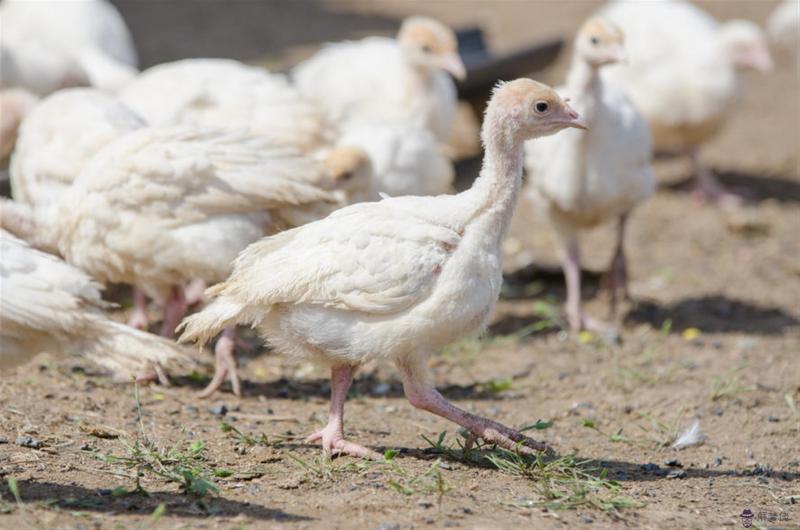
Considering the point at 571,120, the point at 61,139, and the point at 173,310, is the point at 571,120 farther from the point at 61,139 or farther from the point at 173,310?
the point at 61,139

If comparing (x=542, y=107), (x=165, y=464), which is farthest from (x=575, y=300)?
(x=165, y=464)

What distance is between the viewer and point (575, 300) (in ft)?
25.5

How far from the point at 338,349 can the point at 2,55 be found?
576cm

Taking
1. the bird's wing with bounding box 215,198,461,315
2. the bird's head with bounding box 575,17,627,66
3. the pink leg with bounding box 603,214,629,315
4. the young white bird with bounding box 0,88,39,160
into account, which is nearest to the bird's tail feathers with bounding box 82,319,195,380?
the bird's wing with bounding box 215,198,461,315

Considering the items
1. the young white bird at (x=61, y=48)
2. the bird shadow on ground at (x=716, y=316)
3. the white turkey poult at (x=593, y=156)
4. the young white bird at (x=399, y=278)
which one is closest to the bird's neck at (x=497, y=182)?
the young white bird at (x=399, y=278)

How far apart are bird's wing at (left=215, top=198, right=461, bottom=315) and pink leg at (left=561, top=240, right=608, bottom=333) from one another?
314 centimetres

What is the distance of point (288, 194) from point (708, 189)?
5753mm

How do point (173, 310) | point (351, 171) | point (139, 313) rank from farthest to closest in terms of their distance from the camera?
point (139, 313)
point (351, 171)
point (173, 310)

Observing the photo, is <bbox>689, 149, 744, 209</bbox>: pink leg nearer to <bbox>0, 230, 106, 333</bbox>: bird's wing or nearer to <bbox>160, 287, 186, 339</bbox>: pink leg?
<bbox>160, 287, 186, 339</bbox>: pink leg

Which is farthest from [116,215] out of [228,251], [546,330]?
[546,330]

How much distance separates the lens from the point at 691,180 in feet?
37.4

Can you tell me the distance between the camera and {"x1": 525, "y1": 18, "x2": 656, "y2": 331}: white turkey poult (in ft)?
24.4

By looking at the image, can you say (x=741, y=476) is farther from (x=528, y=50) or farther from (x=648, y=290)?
(x=528, y=50)

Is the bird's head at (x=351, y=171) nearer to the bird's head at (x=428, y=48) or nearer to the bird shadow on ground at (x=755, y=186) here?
the bird's head at (x=428, y=48)
